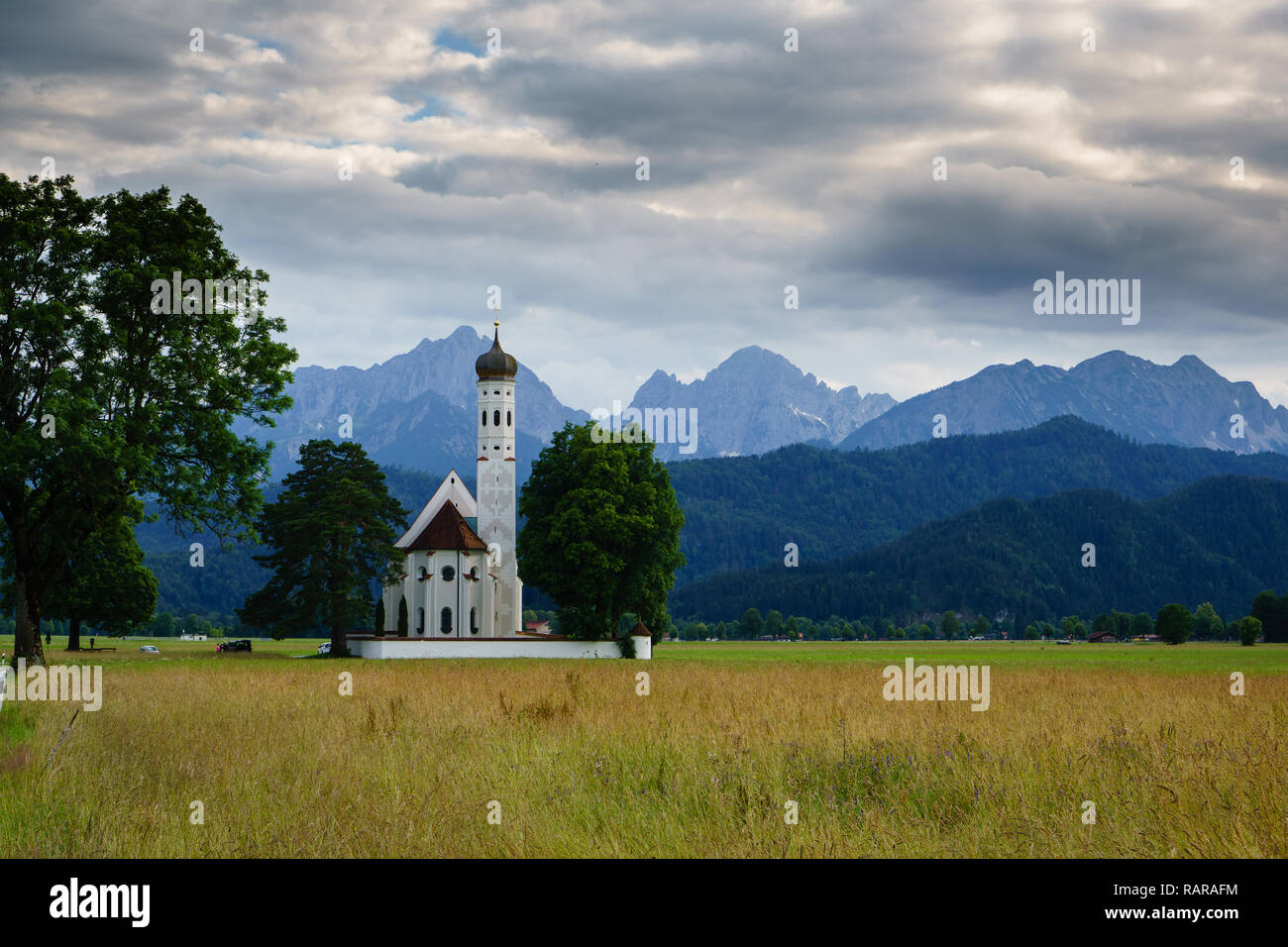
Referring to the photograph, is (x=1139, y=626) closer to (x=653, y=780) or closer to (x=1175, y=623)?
(x=1175, y=623)

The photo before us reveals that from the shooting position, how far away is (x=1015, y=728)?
1522 centimetres

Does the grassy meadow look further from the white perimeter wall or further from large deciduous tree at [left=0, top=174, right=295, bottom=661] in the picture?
the white perimeter wall

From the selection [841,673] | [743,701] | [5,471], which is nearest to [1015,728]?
[743,701]

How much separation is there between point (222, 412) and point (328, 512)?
24459 mm

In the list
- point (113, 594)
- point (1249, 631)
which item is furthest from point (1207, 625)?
point (113, 594)

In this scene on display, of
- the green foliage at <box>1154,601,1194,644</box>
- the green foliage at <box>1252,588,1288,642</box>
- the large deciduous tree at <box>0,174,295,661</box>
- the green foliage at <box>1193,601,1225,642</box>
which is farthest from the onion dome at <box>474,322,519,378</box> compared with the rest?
the green foliage at <box>1193,601,1225,642</box>

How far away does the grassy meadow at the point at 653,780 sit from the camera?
849 cm

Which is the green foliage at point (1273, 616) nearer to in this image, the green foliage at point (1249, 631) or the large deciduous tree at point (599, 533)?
the green foliage at point (1249, 631)

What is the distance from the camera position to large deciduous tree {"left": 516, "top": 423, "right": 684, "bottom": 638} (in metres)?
60.0

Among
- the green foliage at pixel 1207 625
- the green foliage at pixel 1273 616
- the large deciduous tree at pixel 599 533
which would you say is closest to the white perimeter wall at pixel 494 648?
the large deciduous tree at pixel 599 533

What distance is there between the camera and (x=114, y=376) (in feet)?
109

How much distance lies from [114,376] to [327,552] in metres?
29.1

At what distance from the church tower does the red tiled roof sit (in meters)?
2.52
